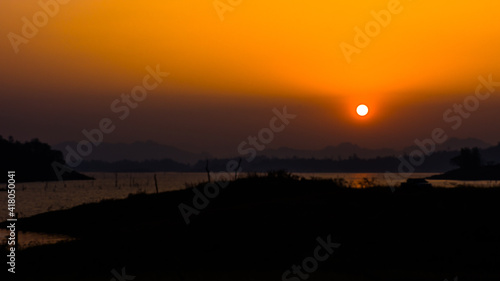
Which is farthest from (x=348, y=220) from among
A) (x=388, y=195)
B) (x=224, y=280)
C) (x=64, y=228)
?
(x=64, y=228)

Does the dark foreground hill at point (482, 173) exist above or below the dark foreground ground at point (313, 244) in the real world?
above

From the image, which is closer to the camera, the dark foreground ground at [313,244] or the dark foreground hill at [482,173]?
the dark foreground ground at [313,244]

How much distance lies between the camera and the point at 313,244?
24219 mm

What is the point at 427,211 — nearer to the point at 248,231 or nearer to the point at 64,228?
the point at 248,231

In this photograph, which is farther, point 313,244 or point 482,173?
point 482,173

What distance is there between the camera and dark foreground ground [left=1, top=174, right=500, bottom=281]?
2025 centimetres

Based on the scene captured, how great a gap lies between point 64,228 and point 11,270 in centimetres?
2506

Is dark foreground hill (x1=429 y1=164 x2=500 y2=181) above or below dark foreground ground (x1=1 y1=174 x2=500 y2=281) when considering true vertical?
above

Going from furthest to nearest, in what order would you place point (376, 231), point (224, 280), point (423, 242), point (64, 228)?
point (64, 228), point (376, 231), point (423, 242), point (224, 280)

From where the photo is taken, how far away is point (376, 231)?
26.2m

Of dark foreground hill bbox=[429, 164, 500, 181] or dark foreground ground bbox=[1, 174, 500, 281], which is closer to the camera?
dark foreground ground bbox=[1, 174, 500, 281]

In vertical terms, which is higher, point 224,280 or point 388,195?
point 388,195

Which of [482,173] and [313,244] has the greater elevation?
[482,173]

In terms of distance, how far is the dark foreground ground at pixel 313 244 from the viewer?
2025 cm
